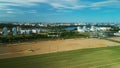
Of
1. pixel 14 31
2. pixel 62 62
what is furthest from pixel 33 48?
pixel 14 31

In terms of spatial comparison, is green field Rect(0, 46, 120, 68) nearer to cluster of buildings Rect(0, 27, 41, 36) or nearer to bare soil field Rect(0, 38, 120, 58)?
bare soil field Rect(0, 38, 120, 58)

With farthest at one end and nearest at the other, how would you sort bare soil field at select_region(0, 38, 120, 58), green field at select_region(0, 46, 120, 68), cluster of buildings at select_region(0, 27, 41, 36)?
cluster of buildings at select_region(0, 27, 41, 36) → bare soil field at select_region(0, 38, 120, 58) → green field at select_region(0, 46, 120, 68)

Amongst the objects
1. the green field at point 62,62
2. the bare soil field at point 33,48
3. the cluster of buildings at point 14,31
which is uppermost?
the cluster of buildings at point 14,31

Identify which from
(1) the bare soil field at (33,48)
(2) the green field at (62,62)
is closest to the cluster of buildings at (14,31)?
(1) the bare soil field at (33,48)

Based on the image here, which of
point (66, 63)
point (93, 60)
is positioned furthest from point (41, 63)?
point (93, 60)

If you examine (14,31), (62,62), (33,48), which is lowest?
(62,62)

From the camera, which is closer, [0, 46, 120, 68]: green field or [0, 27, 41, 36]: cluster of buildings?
[0, 46, 120, 68]: green field

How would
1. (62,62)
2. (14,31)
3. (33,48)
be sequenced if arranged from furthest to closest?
(14,31)
(33,48)
(62,62)

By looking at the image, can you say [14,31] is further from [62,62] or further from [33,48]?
[62,62]

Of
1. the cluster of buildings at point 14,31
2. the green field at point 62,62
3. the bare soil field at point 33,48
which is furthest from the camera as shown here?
the cluster of buildings at point 14,31

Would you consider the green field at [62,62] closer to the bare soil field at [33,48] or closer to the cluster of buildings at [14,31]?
the bare soil field at [33,48]

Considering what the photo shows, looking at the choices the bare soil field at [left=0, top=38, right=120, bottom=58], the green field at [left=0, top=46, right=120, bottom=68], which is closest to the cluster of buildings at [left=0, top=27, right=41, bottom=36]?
the bare soil field at [left=0, top=38, right=120, bottom=58]

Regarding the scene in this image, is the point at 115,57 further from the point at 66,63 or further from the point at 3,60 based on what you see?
the point at 3,60
